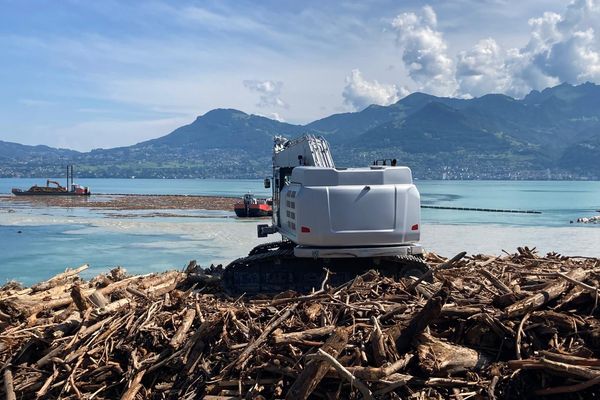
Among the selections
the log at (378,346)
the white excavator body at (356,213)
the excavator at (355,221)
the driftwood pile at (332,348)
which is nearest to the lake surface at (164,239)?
the excavator at (355,221)

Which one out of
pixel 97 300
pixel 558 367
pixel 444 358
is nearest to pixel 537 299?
pixel 558 367

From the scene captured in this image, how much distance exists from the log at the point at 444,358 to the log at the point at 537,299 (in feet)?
2.60

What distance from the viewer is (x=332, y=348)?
6766mm

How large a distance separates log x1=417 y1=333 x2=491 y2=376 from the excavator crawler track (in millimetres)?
5456

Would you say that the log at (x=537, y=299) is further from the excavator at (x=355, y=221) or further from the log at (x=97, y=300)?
the log at (x=97, y=300)

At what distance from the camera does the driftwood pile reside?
6535 mm

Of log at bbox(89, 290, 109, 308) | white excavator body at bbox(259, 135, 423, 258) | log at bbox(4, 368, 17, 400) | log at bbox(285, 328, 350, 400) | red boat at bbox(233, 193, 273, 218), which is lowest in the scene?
red boat at bbox(233, 193, 273, 218)

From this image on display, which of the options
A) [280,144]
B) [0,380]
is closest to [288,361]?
[0,380]

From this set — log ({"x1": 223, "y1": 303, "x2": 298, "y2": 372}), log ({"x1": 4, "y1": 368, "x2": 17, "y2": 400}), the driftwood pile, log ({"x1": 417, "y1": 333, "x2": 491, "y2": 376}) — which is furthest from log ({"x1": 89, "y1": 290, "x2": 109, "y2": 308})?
log ({"x1": 417, "y1": 333, "x2": 491, "y2": 376})

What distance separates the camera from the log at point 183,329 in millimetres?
7602

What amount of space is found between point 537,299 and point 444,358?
5.53 ft

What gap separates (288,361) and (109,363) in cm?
230

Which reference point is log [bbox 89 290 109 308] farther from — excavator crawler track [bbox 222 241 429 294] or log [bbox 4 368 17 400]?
excavator crawler track [bbox 222 241 429 294]

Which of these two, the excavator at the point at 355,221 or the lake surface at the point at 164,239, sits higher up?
the excavator at the point at 355,221
